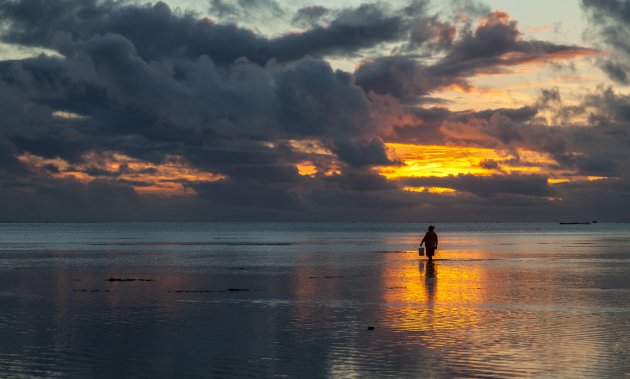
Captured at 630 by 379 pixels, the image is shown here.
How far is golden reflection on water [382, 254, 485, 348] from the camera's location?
2827cm

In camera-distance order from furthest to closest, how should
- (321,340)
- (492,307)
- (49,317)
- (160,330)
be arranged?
(492,307)
(49,317)
(160,330)
(321,340)

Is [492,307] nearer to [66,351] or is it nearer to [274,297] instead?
[274,297]

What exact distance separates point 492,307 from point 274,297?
11380mm

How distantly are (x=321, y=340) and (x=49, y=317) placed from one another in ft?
42.4

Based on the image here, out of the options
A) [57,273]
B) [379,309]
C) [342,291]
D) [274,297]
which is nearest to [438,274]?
[342,291]

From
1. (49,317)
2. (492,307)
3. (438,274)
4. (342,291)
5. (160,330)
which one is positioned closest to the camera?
(160,330)

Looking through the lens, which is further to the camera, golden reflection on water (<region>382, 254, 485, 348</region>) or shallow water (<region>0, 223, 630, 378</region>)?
golden reflection on water (<region>382, 254, 485, 348</region>)

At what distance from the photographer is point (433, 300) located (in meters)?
37.1

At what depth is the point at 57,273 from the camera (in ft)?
192

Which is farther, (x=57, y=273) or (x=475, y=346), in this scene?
(x=57, y=273)


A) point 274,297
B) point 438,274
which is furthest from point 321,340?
point 438,274

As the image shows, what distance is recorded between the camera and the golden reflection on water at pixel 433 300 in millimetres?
28266

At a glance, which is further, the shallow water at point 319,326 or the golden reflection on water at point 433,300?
the golden reflection on water at point 433,300

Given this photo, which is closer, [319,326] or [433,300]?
[319,326]
